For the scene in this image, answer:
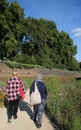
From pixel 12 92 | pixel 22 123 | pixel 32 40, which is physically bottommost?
pixel 22 123

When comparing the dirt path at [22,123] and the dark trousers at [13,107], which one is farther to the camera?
the dark trousers at [13,107]

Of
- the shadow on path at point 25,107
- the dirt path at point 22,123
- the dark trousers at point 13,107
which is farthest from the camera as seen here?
the shadow on path at point 25,107

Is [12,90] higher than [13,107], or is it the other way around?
[12,90]

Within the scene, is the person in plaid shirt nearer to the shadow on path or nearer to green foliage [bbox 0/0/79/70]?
the shadow on path

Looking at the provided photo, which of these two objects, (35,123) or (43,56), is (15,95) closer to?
(35,123)

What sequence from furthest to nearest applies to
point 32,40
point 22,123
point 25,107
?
point 32,40
point 25,107
point 22,123

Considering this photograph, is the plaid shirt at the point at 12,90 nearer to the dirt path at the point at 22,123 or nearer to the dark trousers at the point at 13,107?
the dark trousers at the point at 13,107

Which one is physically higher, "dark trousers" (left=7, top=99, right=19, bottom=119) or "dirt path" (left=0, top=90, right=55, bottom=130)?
"dark trousers" (left=7, top=99, right=19, bottom=119)

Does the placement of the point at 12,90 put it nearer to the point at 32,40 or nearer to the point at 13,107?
the point at 13,107

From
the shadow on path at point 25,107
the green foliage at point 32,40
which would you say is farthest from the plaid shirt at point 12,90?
the green foliage at point 32,40

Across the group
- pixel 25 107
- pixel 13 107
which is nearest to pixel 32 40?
pixel 25 107

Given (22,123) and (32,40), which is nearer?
(22,123)

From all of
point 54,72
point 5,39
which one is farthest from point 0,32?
point 54,72

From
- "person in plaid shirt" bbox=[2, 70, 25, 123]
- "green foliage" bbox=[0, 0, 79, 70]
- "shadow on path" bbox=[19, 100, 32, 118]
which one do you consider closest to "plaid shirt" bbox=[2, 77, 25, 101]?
"person in plaid shirt" bbox=[2, 70, 25, 123]
